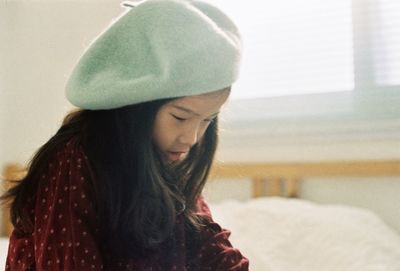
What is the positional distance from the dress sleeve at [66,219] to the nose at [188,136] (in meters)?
0.15

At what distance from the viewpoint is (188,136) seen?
2.59 feet

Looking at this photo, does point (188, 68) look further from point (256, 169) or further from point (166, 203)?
point (256, 169)

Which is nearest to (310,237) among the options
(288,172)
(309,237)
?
(309,237)

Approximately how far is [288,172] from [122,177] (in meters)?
1.02

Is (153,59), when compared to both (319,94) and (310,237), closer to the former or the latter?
(310,237)

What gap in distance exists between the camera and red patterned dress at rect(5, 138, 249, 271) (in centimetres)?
66

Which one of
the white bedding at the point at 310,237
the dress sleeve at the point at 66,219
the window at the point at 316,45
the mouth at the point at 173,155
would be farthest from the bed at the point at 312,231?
the dress sleeve at the point at 66,219

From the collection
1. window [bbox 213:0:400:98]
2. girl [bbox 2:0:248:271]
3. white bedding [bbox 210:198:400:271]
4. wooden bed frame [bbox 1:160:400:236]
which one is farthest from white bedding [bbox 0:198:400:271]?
girl [bbox 2:0:248:271]

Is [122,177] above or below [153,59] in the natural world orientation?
below

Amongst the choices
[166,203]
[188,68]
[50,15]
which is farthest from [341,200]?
[50,15]

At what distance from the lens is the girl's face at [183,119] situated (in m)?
0.76

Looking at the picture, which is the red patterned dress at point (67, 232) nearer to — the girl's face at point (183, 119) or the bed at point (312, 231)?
the girl's face at point (183, 119)

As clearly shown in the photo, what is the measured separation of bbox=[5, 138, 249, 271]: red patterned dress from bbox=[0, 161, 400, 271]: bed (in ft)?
1.84

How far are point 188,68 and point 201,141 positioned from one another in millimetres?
271
